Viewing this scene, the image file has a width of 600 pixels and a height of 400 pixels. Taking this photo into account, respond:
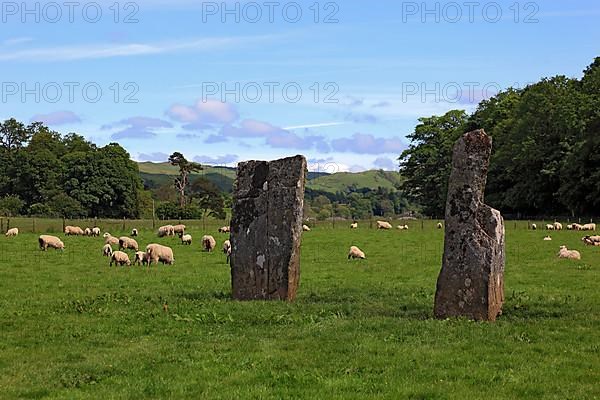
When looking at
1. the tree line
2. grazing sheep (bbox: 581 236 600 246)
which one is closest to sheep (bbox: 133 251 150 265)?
grazing sheep (bbox: 581 236 600 246)

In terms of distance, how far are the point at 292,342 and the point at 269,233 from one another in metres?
5.74

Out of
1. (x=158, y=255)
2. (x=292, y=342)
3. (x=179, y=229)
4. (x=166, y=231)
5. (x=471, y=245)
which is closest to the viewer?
(x=292, y=342)

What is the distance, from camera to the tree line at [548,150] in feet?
242

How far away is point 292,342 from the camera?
13070mm

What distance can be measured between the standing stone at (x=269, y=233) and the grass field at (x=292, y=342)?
A: 73 centimetres

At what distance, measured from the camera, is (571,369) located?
36.5ft

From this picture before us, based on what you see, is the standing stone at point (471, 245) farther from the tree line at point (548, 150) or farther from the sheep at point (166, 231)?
the tree line at point (548, 150)

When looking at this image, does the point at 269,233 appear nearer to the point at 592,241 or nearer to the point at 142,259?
the point at 142,259

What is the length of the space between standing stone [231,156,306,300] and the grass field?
2.40ft

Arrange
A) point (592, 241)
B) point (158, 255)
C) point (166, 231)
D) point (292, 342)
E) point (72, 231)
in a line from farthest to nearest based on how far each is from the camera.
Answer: point (72, 231) → point (166, 231) → point (592, 241) → point (158, 255) → point (292, 342)

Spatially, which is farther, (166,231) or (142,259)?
(166,231)

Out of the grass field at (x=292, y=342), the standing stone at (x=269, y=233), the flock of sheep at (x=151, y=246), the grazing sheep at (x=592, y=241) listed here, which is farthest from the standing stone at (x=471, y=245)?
the grazing sheep at (x=592, y=241)

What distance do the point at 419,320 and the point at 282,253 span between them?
14.1 ft

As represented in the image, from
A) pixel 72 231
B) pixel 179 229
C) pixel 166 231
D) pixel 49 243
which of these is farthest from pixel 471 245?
pixel 72 231
